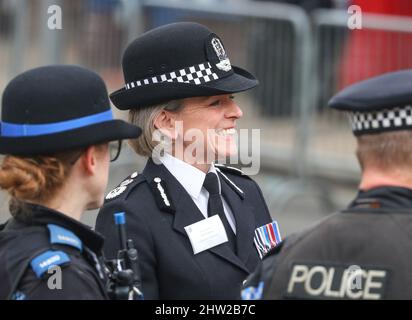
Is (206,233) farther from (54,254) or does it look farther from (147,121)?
(54,254)

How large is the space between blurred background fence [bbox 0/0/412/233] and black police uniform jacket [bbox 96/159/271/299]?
5.34 meters

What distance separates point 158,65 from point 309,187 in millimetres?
5682

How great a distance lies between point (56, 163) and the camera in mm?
3236

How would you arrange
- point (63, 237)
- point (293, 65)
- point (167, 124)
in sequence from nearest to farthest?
point (63, 237) < point (167, 124) < point (293, 65)

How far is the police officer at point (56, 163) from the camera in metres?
3.15

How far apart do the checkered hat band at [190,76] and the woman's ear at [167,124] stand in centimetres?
14

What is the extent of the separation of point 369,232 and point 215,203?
4.09 ft

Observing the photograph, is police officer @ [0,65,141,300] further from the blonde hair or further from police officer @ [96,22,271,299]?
the blonde hair

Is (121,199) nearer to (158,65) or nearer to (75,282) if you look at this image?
(158,65)

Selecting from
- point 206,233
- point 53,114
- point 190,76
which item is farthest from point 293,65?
point 53,114

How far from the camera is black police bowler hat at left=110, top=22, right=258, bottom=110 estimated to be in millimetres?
4078

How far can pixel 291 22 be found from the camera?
9.73 metres
